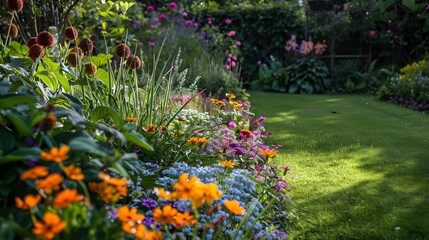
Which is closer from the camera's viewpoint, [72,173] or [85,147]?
[72,173]

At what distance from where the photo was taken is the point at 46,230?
91 centimetres

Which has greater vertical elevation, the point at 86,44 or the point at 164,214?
the point at 86,44

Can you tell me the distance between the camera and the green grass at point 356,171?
2.62 meters

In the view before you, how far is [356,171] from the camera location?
369cm

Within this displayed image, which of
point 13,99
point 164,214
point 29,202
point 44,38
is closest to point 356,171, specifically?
point 44,38

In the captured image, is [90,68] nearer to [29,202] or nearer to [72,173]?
[72,173]

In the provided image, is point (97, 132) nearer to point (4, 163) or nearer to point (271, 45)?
point (4, 163)

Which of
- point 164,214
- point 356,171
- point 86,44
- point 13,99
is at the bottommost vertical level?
point 356,171

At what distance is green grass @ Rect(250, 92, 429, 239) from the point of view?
103 inches

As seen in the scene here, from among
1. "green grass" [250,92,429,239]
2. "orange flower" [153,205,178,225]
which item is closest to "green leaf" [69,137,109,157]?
"orange flower" [153,205,178,225]

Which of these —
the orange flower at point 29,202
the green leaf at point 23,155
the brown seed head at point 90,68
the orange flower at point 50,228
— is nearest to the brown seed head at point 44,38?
the brown seed head at point 90,68

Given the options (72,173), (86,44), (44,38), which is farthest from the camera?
(86,44)

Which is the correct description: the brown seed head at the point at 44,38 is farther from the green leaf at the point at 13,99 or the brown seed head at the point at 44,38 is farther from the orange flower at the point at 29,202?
the orange flower at the point at 29,202

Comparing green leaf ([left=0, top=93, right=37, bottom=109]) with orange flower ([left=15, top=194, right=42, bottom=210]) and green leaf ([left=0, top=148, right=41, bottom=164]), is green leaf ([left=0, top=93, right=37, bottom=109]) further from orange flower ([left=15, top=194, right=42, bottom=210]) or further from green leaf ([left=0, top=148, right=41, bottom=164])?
orange flower ([left=15, top=194, right=42, bottom=210])
